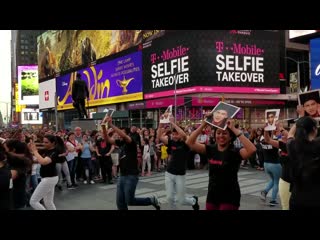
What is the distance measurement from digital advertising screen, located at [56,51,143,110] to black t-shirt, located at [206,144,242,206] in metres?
34.7

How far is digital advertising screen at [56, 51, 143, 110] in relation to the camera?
4034cm

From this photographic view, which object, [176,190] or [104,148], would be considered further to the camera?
[104,148]

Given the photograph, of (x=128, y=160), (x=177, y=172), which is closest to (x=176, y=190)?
(x=177, y=172)

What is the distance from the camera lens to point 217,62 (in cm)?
3403

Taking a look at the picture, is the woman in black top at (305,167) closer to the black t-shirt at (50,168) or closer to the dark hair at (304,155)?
the dark hair at (304,155)

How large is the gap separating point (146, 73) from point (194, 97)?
7.60 m

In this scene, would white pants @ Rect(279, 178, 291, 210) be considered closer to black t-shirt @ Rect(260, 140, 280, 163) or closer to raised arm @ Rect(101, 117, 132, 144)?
black t-shirt @ Rect(260, 140, 280, 163)

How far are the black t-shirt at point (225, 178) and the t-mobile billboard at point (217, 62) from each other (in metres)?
27.8

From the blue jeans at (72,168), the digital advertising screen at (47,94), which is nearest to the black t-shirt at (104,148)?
the blue jeans at (72,168)

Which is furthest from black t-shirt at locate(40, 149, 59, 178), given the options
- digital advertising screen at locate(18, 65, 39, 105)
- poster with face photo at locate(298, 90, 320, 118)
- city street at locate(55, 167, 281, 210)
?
digital advertising screen at locate(18, 65, 39, 105)

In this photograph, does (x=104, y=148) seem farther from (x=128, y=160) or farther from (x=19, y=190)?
(x=19, y=190)

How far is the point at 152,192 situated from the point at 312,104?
21.2ft

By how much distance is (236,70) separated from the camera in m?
34.4
